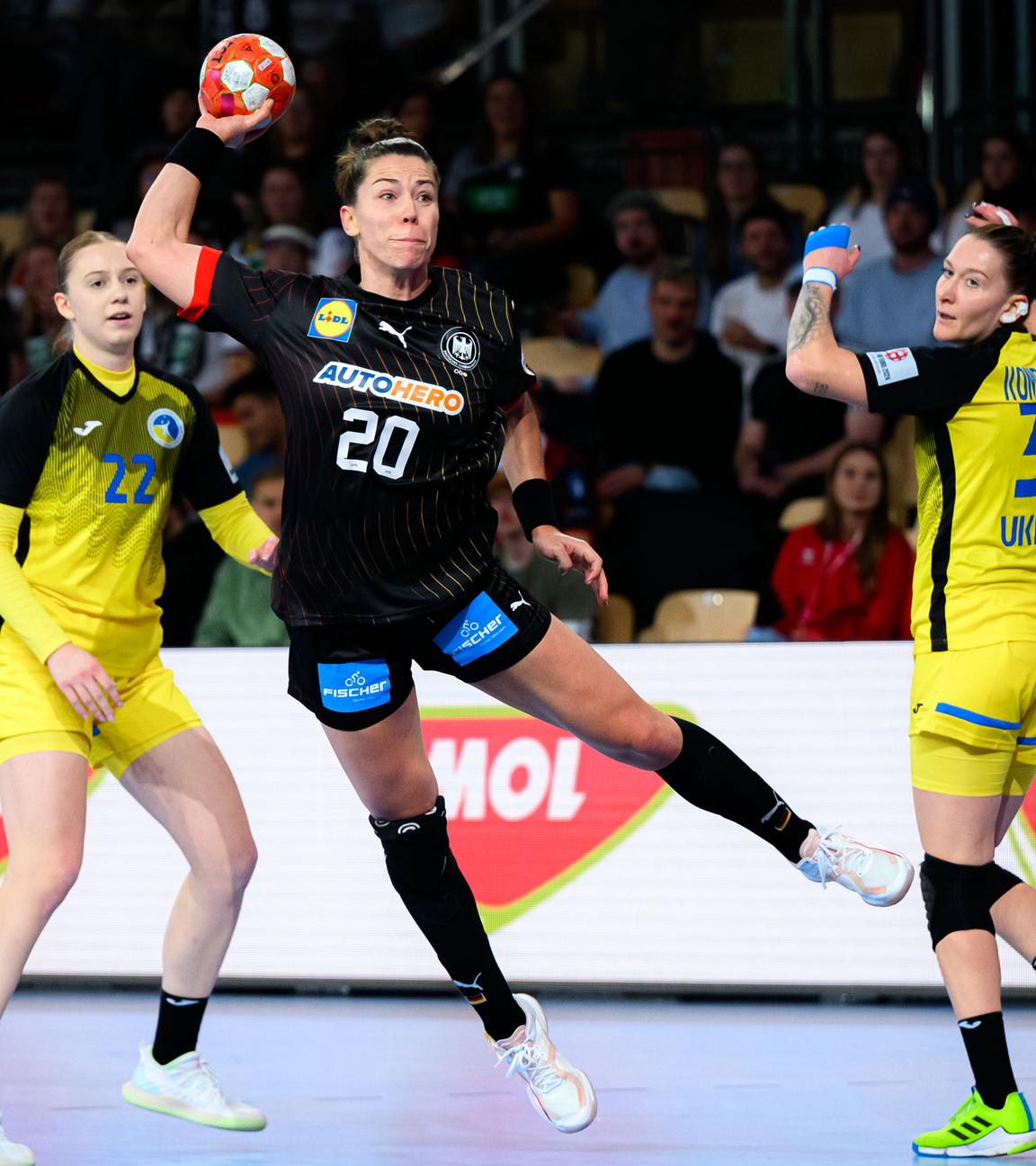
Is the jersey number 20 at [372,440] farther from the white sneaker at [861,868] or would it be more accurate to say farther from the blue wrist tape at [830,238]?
the white sneaker at [861,868]

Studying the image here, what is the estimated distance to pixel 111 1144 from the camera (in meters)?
4.36

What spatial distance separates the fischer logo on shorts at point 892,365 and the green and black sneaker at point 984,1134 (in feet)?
5.91

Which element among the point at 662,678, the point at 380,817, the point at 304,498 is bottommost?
the point at 662,678

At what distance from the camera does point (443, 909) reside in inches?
162

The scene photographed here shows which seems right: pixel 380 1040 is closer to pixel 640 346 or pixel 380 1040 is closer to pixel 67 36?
pixel 640 346

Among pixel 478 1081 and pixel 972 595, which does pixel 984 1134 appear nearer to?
pixel 972 595

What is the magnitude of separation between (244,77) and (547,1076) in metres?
2.48

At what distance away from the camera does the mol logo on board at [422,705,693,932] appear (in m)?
6.12

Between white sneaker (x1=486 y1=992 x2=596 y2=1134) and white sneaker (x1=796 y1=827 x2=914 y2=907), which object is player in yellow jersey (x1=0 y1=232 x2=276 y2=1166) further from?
white sneaker (x1=796 y1=827 x2=914 y2=907)

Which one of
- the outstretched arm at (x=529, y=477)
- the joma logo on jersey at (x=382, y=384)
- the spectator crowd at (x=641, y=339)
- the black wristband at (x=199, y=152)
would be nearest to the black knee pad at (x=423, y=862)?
the outstretched arm at (x=529, y=477)

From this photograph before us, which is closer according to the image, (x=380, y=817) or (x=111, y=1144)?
(x=380, y=817)

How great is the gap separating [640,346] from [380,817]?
5208 mm

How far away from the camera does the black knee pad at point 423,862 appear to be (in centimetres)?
406

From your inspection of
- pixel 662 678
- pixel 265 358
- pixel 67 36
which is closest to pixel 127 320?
pixel 265 358
